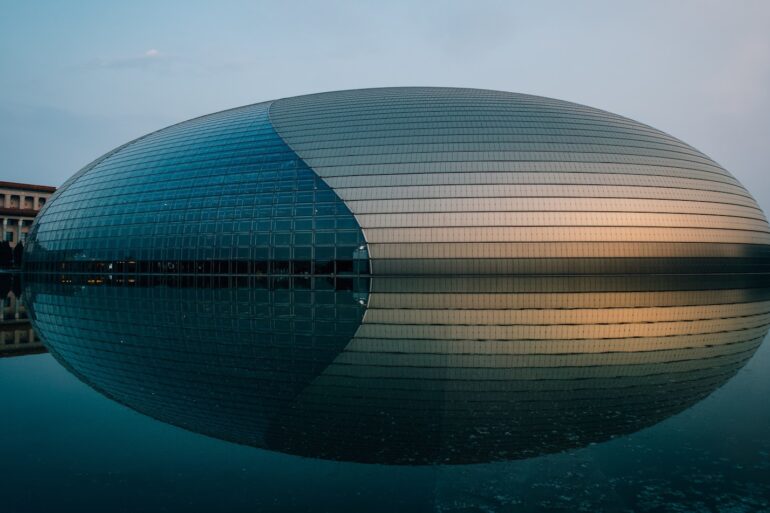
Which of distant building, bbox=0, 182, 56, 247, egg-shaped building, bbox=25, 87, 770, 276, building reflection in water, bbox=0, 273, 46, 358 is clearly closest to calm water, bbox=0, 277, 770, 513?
building reflection in water, bbox=0, 273, 46, 358

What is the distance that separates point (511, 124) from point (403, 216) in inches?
407

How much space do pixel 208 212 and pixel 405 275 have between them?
14.7 meters

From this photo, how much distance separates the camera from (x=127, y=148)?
163 ft

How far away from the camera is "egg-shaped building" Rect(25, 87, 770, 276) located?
115 feet

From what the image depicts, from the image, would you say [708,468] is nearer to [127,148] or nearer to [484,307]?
[484,307]

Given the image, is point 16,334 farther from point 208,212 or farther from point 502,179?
point 502,179

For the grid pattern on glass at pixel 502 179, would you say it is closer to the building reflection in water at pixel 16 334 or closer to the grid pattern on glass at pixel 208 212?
the grid pattern on glass at pixel 208 212

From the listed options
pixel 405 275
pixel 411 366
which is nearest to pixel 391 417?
pixel 411 366

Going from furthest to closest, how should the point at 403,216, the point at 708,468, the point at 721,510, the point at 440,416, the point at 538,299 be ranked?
the point at 403,216 → the point at 538,299 → the point at 440,416 → the point at 708,468 → the point at 721,510

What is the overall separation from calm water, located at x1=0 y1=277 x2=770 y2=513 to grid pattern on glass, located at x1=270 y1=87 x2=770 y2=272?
18.4 metres

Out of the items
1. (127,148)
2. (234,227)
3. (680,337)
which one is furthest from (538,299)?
(127,148)

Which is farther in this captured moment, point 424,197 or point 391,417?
point 424,197

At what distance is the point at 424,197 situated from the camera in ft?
117

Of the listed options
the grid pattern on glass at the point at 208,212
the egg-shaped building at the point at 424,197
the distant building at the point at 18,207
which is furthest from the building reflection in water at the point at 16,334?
the distant building at the point at 18,207
